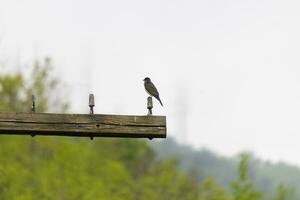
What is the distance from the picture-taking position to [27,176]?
32469mm

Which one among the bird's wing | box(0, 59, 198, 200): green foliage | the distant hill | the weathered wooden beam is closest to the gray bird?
the bird's wing

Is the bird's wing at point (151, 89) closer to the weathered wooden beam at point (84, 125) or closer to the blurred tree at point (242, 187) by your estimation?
the weathered wooden beam at point (84, 125)

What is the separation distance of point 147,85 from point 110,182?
98.3ft

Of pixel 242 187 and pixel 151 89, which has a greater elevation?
pixel 151 89

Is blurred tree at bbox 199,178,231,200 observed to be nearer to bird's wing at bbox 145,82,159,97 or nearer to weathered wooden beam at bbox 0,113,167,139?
bird's wing at bbox 145,82,159,97

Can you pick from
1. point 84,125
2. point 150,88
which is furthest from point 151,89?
point 84,125

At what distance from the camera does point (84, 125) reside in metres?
7.59

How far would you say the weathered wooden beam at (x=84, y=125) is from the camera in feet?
24.4

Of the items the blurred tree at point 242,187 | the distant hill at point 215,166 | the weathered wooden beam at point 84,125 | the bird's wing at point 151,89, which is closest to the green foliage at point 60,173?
the blurred tree at point 242,187

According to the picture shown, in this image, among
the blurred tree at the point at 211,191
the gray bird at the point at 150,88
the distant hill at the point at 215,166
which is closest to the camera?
the gray bird at the point at 150,88

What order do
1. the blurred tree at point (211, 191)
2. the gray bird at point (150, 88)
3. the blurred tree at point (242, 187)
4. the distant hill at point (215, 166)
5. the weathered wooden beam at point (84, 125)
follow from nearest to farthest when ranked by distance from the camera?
the weathered wooden beam at point (84, 125)
the gray bird at point (150, 88)
the blurred tree at point (242, 187)
the blurred tree at point (211, 191)
the distant hill at point (215, 166)

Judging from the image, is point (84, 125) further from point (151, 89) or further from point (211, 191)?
point (211, 191)

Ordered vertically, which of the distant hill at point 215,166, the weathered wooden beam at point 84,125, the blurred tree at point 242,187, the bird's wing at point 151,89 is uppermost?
the bird's wing at point 151,89

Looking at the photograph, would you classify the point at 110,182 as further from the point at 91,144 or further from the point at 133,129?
the point at 133,129
